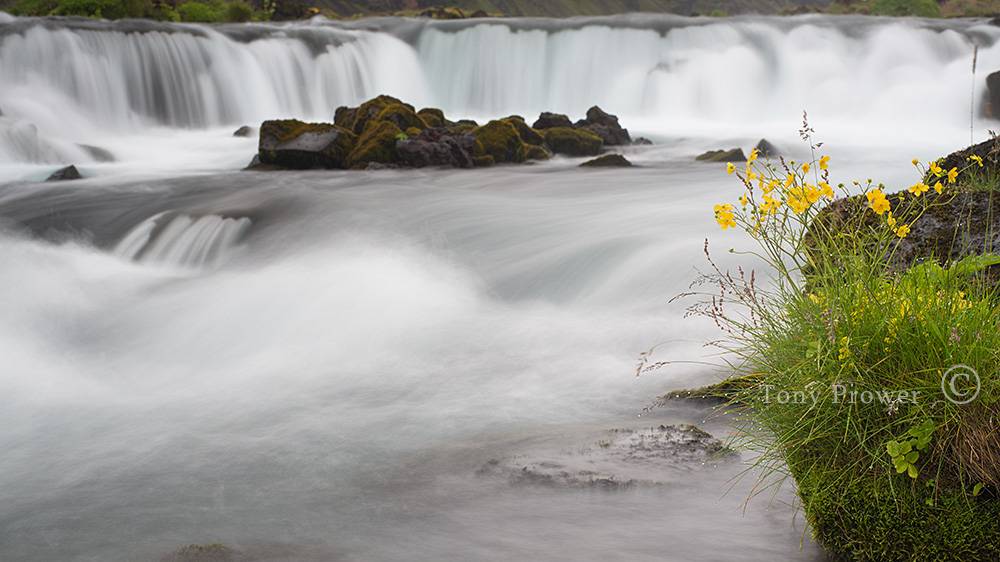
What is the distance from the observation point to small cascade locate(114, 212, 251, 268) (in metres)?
10.6

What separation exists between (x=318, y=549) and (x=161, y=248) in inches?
291

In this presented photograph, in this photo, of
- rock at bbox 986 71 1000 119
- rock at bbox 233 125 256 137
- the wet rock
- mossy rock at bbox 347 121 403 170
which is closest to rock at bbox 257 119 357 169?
mossy rock at bbox 347 121 403 170

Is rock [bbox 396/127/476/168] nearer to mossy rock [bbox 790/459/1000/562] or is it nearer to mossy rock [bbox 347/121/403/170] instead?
mossy rock [bbox 347/121/403/170]

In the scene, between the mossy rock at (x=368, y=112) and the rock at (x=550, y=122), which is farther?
the rock at (x=550, y=122)

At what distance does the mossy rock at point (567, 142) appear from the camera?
690 inches

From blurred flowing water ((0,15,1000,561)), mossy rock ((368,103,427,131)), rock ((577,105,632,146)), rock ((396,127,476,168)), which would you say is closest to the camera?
blurred flowing water ((0,15,1000,561))

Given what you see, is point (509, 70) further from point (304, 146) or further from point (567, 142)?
point (304, 146)

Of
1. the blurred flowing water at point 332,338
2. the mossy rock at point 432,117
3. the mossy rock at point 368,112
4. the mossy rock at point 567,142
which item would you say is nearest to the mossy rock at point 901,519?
the blurred flowing water at point 332,338

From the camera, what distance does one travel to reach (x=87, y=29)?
2172cm

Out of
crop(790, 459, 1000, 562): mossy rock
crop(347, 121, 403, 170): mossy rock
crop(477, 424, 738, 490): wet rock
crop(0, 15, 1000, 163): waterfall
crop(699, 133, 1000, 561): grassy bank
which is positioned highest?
crop(0, 15, 1000, 163): waterfall

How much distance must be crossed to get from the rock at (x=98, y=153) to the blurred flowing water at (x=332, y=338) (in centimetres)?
20

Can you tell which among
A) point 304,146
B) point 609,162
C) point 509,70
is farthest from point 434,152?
point 509,70

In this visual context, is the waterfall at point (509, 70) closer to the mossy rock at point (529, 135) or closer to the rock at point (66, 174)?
the rock at point (66, 174)

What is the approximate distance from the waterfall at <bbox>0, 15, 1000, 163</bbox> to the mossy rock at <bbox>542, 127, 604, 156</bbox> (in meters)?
4.75
